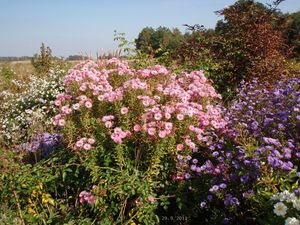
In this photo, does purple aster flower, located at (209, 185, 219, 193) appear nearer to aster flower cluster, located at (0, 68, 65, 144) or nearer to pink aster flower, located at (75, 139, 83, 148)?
pink aster flower, located at (75, 139, 83, 148)

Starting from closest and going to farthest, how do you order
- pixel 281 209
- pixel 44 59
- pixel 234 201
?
1. pixel 281 209
2. pixel 234 201
3. pixel 44 59

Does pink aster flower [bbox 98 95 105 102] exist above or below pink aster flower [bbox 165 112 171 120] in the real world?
above

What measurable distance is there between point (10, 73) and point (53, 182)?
9783 mm

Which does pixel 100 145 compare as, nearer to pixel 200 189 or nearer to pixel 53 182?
pixel 53 182

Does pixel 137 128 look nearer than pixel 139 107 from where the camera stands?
Yes

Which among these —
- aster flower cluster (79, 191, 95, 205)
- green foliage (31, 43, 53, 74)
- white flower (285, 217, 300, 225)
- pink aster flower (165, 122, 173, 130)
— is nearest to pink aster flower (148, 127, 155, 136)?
pink aster flower (165, 122, 173, 130)

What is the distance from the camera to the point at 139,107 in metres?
3.36

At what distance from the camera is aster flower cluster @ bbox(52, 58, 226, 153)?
3.18m

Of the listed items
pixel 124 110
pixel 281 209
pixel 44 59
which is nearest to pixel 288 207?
pixel 281 209

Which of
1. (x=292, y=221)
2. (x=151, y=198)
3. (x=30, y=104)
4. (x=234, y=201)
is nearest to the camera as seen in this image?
(x=292, y=221)

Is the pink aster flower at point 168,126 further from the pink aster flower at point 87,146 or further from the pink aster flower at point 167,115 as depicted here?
the pink aster flower at point 87,146

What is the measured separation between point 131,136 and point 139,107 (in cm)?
32

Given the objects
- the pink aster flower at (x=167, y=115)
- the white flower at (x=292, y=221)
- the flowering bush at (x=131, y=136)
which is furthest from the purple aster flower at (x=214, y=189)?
the white flower at (x=292, y=221)

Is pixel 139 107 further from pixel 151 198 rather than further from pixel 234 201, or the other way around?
pixel 234 201
